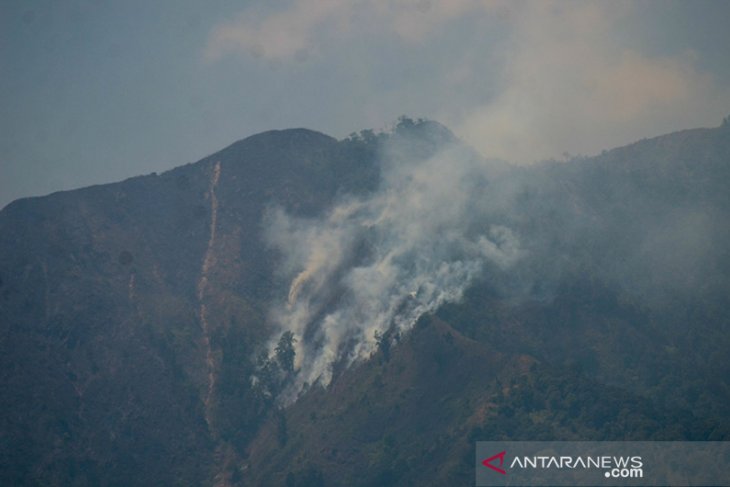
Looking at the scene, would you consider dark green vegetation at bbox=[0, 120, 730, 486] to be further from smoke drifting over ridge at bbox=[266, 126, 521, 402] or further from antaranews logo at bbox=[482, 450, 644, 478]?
antaranews logo at bbox=[482, 450, 644, 478]

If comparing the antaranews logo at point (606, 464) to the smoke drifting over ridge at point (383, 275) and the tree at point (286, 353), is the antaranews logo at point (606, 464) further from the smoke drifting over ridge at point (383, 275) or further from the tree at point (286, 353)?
the tree at point (286, 353)

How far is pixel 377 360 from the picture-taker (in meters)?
152

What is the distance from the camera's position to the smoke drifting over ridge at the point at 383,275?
162 meters

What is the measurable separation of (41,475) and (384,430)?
61.6 metres

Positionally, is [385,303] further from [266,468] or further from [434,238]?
[266,468]

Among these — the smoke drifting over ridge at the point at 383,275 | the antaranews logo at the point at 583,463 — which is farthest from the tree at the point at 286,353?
the antaranews logo at the point at 583,463

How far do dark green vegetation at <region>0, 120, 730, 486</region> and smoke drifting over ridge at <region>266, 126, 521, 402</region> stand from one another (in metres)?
4.26

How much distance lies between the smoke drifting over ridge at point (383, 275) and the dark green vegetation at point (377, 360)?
4.26 m

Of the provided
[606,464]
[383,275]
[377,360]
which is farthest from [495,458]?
[383,275]

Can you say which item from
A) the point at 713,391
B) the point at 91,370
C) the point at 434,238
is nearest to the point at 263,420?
the point at 91,370

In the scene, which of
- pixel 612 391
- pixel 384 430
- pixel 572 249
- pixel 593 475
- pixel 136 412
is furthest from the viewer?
pixel 572 249

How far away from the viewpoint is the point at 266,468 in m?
142

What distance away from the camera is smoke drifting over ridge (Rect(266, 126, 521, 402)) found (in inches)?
6383

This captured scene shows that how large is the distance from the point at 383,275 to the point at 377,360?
27.0 m
